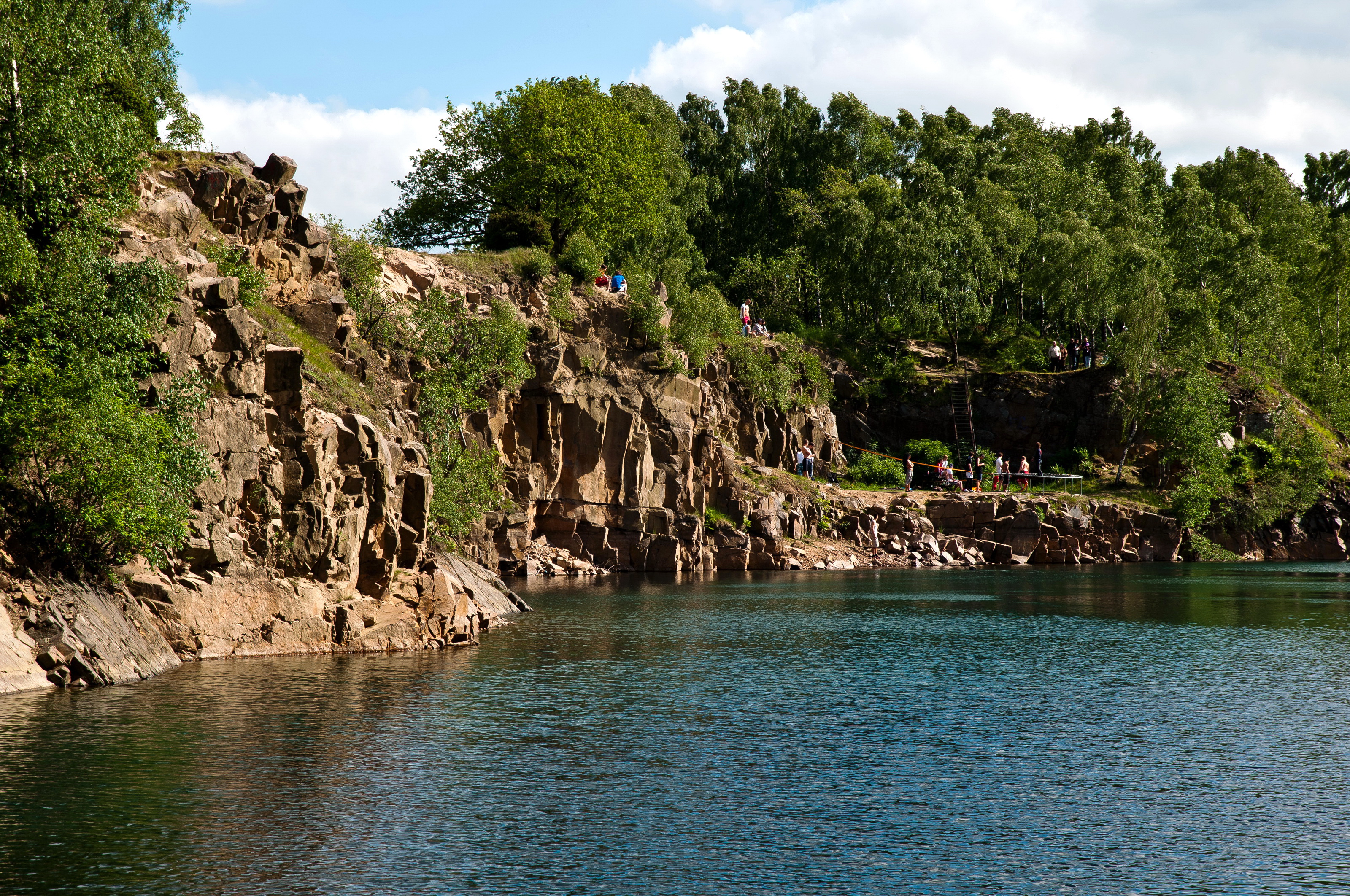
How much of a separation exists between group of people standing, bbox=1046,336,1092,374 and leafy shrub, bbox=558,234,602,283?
46.4m

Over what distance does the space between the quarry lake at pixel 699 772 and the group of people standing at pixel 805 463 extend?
47553mm

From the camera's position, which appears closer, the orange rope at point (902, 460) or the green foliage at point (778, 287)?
the orange rope at point (902, 460)

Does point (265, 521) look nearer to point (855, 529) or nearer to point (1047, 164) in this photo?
point (855, 529)

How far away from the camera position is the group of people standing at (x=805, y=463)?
3497 inches

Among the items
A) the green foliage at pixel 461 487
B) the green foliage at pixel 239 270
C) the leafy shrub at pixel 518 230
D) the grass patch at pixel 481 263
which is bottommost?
the green foliage at pixel 461 487

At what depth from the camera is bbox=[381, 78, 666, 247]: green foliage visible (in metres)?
80.2

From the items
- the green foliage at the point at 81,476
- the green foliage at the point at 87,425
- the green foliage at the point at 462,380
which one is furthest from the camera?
the green foliage at the point at 462,380

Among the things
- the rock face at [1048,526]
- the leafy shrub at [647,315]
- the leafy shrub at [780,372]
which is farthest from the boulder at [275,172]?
the rock face at [1048,526]

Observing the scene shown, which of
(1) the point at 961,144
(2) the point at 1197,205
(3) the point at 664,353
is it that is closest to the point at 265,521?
(3) the point at 664,353

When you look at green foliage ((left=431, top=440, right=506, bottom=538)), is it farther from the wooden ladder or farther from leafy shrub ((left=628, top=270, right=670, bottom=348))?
the wooden ladder

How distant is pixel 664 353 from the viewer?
266 feet

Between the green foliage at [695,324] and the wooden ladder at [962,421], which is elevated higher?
the green foliage at [695,324]

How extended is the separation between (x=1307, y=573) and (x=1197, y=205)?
46.8 m

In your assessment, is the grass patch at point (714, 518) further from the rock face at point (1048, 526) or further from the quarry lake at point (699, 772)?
the quarry lake at point (699, 772)
